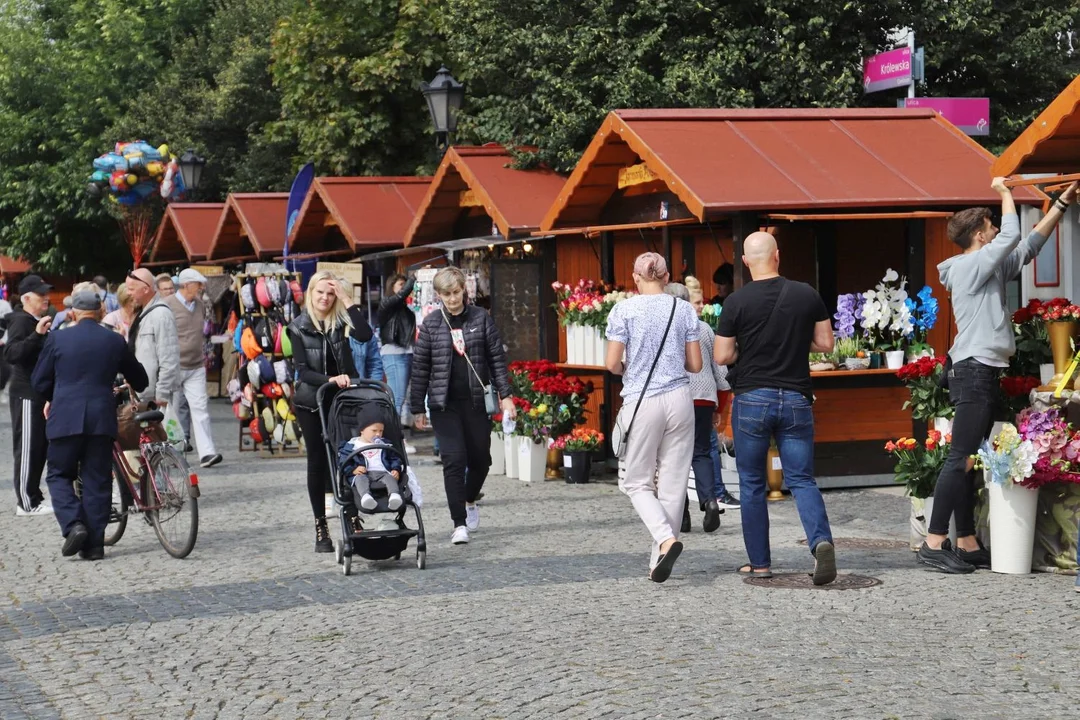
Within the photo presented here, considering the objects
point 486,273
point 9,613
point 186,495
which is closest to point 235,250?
point 486,273

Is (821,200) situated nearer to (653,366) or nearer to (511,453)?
(511,453)

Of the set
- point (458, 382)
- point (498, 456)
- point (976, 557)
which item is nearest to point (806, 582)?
point (976, 557)

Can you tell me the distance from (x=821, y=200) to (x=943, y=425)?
3711 millimetres

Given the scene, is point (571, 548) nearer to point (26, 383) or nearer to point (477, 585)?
point (477, 585)

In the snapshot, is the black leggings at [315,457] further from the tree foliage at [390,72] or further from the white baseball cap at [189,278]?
the tree foliage at [390,72]

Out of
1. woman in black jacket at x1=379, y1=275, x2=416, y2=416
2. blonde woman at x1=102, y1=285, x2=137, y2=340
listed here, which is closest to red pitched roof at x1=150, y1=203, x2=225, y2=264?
woman in black jacket at x1=379, y1=275, x2=416, y2=416

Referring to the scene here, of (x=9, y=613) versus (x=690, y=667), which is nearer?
(x=690, y=667)

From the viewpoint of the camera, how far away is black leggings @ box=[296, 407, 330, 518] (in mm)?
10398

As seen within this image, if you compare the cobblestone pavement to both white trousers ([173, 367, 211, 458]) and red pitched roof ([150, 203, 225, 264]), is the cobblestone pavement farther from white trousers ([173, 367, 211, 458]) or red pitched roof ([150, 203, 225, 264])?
red pitched roof ([150, 203, 225, 264])

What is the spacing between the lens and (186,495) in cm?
1051

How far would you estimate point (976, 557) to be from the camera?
29.9ft

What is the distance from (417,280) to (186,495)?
808 centimetres

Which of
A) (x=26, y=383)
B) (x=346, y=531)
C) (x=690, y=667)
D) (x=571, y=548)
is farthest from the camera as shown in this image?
(x=26, y=383)

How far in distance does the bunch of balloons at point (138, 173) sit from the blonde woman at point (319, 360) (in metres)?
21.0
